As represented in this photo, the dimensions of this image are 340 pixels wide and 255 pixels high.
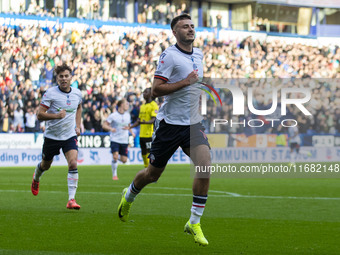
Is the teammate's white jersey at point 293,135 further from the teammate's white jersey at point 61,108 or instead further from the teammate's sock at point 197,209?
the teammate's sock at point 197,209

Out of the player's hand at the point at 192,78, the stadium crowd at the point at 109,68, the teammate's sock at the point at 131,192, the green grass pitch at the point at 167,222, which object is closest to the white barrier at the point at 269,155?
the stadium crowd at the point at 109,68

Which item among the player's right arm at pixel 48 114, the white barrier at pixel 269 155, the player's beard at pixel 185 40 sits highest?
the player's beard at pixel 185 40

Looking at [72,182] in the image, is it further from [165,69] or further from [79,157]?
[79,157]

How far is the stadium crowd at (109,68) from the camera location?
30000 mm

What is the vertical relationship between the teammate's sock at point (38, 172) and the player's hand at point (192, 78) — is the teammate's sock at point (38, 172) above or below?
below

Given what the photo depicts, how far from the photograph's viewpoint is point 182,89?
8.46 metres

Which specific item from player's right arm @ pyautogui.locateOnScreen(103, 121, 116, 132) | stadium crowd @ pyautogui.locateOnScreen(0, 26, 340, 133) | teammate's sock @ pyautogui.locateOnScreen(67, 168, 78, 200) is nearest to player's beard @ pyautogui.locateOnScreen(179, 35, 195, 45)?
teammate's sock @ pyautogui.locateOnScreen(67, 168, 78, 200)

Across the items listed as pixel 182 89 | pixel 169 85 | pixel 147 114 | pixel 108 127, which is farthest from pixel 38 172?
pixel 108 127

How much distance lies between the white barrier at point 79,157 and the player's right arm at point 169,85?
21366mm

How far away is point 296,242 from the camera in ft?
26.8

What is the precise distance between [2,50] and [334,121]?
16379 mm

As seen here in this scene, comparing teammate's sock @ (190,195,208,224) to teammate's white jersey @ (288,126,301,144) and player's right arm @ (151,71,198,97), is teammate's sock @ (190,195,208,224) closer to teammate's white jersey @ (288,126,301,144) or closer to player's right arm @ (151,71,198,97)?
player's right arm @ (151,71,198,97)

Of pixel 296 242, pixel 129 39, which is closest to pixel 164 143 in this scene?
pixel 296 242

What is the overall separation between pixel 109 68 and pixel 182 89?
27.1 metres
